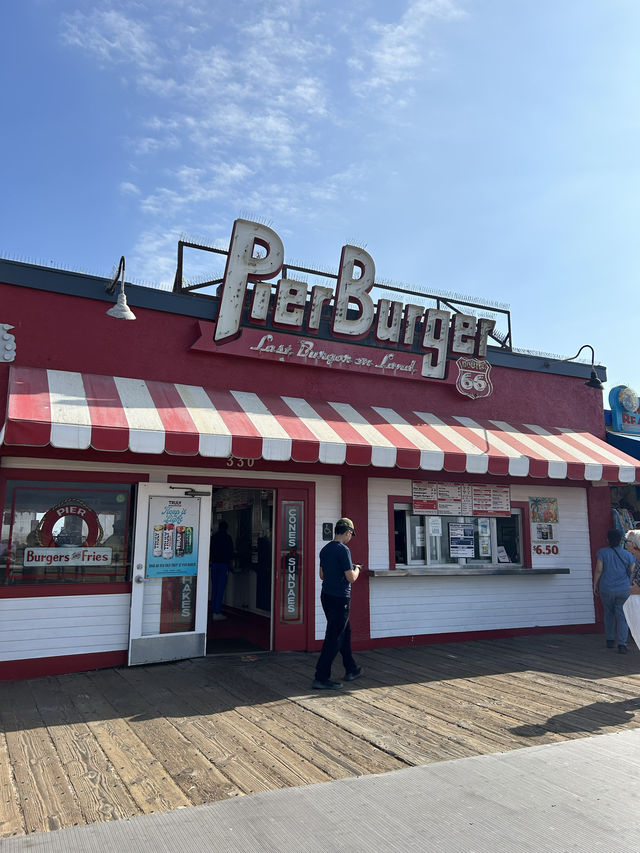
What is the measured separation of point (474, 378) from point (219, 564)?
5422 millimetres

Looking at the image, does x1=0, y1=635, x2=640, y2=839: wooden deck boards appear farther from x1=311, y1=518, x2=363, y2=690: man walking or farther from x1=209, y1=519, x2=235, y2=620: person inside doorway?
x1=209, y1=519, x2=235, y2=620: person inside doorway

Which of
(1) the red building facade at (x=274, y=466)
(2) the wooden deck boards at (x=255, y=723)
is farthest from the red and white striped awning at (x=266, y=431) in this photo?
(2) the wooden deck boards at (x=255, y=723)

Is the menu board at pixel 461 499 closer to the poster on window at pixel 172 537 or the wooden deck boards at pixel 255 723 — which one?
the wooden deck boards at pixel 255 723

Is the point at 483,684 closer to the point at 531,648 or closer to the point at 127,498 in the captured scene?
the point at 531,648

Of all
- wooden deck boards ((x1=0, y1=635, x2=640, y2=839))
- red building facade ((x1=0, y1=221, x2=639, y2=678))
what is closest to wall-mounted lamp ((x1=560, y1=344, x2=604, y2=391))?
red building facade ((x1=0, y1=221, x2=639, y2=678))

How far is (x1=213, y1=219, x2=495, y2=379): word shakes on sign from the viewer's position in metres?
8.40

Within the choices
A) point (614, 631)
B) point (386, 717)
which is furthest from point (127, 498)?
point (614, 631)

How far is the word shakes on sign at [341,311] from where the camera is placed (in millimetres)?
8398

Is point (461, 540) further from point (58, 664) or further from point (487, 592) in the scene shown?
point (58, 664)

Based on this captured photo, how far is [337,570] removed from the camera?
21.2 feet

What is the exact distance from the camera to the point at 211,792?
3861 millimetres

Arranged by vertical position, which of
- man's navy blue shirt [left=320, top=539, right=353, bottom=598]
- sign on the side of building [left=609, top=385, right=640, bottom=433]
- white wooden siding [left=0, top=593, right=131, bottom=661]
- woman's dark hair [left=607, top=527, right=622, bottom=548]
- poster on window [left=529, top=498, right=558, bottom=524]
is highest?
sign on the side of building [left=609, top=385, right=640, bottom=433]

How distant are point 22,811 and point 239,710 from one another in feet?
7.69

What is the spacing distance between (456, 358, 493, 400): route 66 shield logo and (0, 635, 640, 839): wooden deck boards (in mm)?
4233
